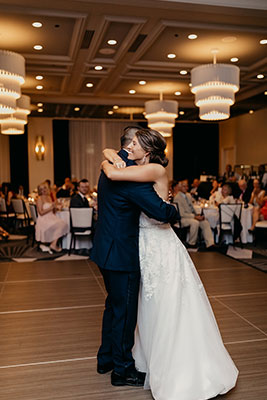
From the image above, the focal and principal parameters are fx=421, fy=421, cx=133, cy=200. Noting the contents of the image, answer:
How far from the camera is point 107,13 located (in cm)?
658

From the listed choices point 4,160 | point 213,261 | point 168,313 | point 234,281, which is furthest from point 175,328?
point 4,160

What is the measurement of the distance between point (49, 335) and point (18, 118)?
26.4 feet

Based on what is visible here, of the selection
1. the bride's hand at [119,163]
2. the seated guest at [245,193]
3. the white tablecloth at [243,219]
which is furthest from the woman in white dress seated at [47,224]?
the bride's hand at [119,163]

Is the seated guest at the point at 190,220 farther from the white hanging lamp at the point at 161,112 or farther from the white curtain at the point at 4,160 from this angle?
the white curtain at the point at 4,160

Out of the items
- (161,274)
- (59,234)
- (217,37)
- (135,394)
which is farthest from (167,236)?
(217,37)

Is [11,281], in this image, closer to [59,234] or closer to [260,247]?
[59,234]

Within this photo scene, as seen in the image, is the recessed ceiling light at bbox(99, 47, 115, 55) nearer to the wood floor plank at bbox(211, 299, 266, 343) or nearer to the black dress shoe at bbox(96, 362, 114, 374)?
the wood floor plank at bbox(211, 299, 266, 343)

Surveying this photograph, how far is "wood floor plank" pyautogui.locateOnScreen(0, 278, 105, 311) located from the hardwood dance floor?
1 centimetres

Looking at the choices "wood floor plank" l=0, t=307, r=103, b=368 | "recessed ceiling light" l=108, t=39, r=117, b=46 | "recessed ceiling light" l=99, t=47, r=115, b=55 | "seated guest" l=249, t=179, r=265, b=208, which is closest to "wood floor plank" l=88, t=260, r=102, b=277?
"wood floor plank" l=0, t=307, r=103, b=368

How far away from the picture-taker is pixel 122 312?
108 inches

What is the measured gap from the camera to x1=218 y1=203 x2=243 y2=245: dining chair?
8117 millimetres

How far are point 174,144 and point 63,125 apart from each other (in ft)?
16.6

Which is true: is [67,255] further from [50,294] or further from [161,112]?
[161,112]

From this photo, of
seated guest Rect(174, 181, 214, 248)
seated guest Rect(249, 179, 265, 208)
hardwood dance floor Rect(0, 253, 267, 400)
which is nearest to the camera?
hardwood dance floor Rect(0, 253, 267, 400)
